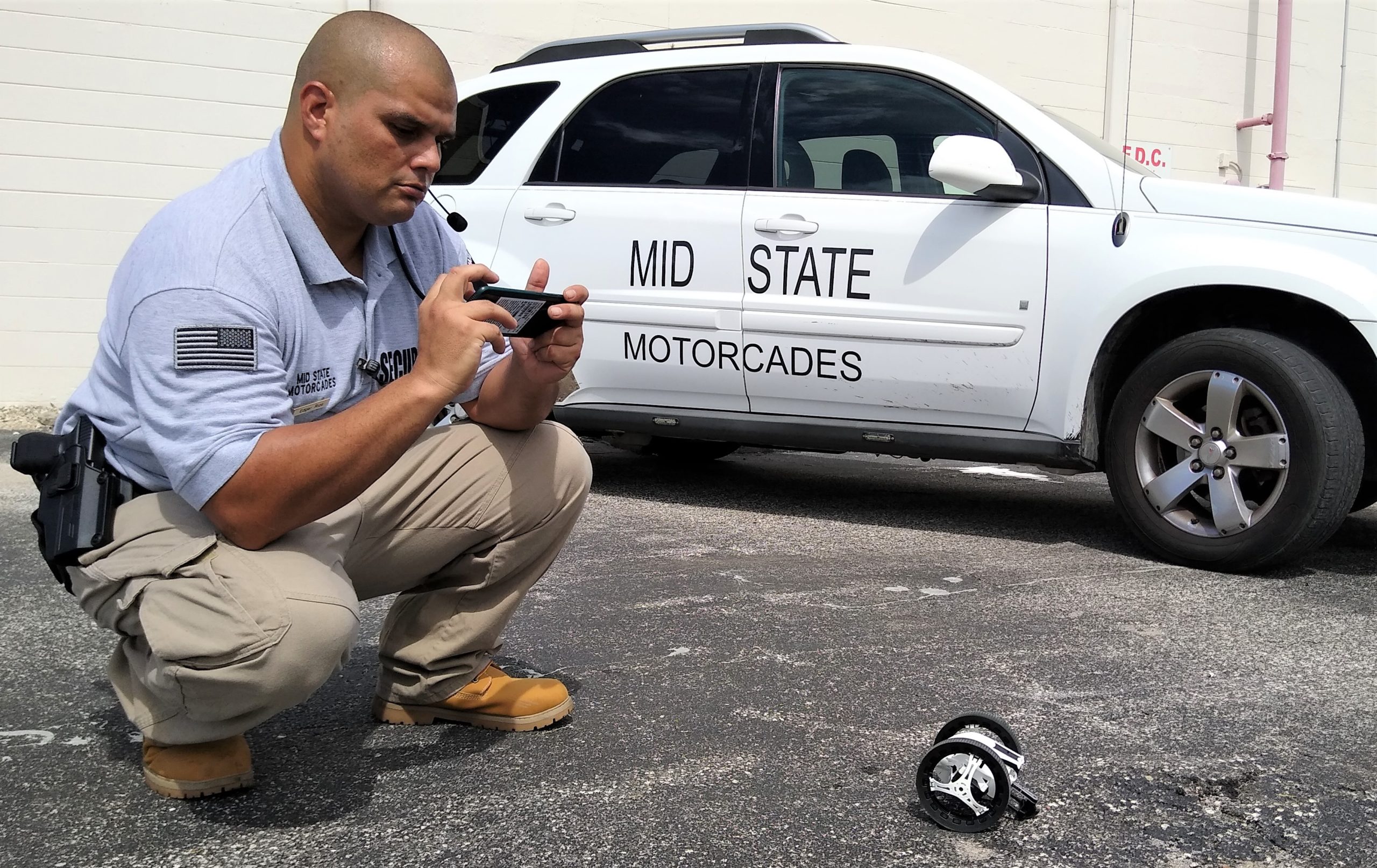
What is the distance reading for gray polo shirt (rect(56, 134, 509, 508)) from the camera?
6.41 feet

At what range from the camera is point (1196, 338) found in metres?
4.00

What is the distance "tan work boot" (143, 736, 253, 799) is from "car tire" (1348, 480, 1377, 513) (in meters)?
3.66

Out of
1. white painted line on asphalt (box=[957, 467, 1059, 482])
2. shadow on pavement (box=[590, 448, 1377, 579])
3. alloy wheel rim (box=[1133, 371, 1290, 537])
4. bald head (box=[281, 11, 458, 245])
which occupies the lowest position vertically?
white painted line on asphalt (box=[957, 467, 1059, 482])

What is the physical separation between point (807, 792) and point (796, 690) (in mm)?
538

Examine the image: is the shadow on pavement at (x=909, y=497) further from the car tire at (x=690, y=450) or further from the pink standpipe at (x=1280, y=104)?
the pink standpipe at (x=1280, y=104)

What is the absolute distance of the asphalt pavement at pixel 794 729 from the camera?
80.2 inches

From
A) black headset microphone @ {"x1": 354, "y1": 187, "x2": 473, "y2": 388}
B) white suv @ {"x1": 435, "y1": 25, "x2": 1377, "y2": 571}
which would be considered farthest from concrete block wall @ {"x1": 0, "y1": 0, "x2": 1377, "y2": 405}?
black headset microphone @ {"x1": 354, "y1": 187, "x2": 473, "y2": 388}

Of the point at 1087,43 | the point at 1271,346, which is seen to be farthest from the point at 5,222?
the point at 1087,43

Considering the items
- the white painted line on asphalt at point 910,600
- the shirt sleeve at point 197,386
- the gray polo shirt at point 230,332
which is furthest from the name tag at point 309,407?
the white painted line on asphalt at point 910,600

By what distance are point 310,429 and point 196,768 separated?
0.65m

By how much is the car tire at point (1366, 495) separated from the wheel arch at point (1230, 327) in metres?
0.18

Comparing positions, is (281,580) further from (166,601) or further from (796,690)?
(796,690)

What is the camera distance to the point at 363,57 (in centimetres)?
211

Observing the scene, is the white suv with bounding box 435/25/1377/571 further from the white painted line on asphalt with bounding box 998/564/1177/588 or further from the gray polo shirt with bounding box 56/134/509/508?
the gray polo shirt with bounding box 56/134/509/508
